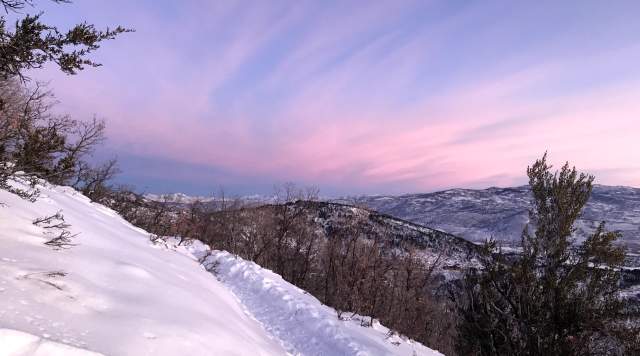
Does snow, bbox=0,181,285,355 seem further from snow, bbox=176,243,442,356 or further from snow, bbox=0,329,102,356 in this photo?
snow, bbox=176,243,442,356

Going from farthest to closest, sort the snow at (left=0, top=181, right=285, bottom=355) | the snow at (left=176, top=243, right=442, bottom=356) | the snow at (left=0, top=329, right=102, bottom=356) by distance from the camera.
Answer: the snow at (left=176, top=243, right=442, bottom=356), the snow at (left=0, top=181, right=285, bottom=355), the snow at (left=0, top=329, right=102, bottom=356)

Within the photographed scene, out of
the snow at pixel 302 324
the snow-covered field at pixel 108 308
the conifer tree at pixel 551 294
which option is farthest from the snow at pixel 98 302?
the conifer tree at pixel 551 294

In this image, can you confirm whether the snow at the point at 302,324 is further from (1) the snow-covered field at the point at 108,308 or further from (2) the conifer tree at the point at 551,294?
(2) the conifer tree at the point at 551,294

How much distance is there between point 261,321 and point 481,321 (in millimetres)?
5688

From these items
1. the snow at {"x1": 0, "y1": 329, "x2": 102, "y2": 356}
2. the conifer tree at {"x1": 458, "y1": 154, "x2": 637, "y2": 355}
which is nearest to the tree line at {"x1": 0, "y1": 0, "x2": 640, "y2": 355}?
the conifer tree at {"x1": 458, "y1": 154, "x2": 637, "y2": 355}

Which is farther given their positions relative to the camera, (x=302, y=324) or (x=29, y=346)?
(x=302, y=324)

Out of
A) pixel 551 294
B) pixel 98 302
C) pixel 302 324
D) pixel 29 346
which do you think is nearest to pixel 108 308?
pixel 98 302

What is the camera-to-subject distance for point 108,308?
5.61 metres

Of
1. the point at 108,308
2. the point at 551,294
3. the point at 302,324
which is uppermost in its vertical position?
the point at 108,308

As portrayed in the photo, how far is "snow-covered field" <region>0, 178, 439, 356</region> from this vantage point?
4.46 m

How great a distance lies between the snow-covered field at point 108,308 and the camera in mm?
4465

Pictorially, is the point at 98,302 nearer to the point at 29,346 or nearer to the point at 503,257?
the point at 29,346

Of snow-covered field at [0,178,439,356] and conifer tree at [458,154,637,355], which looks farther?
conifer tree at [458,154,637,355]

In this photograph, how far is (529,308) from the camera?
1167 centimetres
